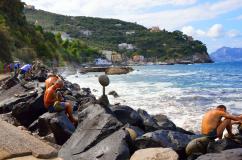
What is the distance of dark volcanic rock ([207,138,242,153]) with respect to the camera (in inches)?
311

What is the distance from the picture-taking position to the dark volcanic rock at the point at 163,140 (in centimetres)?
817

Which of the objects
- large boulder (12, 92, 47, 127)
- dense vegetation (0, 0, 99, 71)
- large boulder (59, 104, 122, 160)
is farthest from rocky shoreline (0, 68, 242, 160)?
dense vegetation (0, 0, 99, 71)

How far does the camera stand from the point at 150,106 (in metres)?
21.3

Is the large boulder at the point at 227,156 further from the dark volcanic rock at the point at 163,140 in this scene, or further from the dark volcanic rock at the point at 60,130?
the dark volcanic rock at the point at 60,130

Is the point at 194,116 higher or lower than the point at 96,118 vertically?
lower

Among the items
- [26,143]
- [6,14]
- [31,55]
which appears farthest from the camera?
[6,14]

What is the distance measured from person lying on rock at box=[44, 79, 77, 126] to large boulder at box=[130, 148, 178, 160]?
3.23 meters

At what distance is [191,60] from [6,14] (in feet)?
453

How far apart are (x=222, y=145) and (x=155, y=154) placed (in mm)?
1403

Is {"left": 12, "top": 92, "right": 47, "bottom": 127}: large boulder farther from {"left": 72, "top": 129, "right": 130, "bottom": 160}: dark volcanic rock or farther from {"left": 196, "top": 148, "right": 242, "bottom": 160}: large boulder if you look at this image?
{"left": 196, "top": 148, "right": 242, "bottom": 160}: large boulder

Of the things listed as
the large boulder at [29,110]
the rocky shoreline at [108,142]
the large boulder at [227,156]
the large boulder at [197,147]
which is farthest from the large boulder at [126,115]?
the large boulder at [227,156]

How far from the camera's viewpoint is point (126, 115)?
10102mm

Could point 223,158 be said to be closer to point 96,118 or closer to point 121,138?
point 121,138

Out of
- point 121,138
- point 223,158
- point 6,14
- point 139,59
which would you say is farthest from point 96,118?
point 139,59
